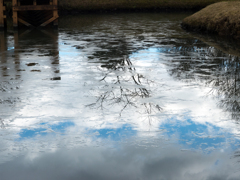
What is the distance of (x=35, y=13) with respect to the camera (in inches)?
897

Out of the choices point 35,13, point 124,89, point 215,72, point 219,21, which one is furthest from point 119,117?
point 35,13

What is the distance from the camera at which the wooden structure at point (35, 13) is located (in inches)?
667

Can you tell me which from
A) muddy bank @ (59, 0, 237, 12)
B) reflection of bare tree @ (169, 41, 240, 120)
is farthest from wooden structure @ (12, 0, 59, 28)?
muddy bank @ (59, 0, 237, 12)

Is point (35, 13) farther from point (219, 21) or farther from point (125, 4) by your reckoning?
point (219, 21)

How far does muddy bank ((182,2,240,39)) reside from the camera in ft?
46.4

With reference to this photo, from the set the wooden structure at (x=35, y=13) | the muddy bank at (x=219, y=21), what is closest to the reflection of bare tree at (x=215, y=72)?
the muddy bank at (x=219, y=21)

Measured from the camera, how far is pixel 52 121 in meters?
5.07

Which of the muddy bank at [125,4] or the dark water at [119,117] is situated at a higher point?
the muddy bank at [125,4]

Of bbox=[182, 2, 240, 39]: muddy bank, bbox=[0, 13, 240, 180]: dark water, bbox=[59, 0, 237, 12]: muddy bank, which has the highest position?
bbox=[59, 0, 237, 12]: muddy bank

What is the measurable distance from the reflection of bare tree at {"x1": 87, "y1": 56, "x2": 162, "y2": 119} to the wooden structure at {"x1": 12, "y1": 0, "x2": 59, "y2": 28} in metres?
9.56

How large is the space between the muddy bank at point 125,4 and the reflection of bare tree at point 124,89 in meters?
24.2

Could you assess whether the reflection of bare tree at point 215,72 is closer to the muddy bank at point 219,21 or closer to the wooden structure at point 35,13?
the muddy bank at point 219,21

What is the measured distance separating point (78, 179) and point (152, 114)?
2066 millimetres

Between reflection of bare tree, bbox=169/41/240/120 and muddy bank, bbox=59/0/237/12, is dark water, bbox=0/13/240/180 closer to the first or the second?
reflection of bare tree, bbox=169/41/240/120
